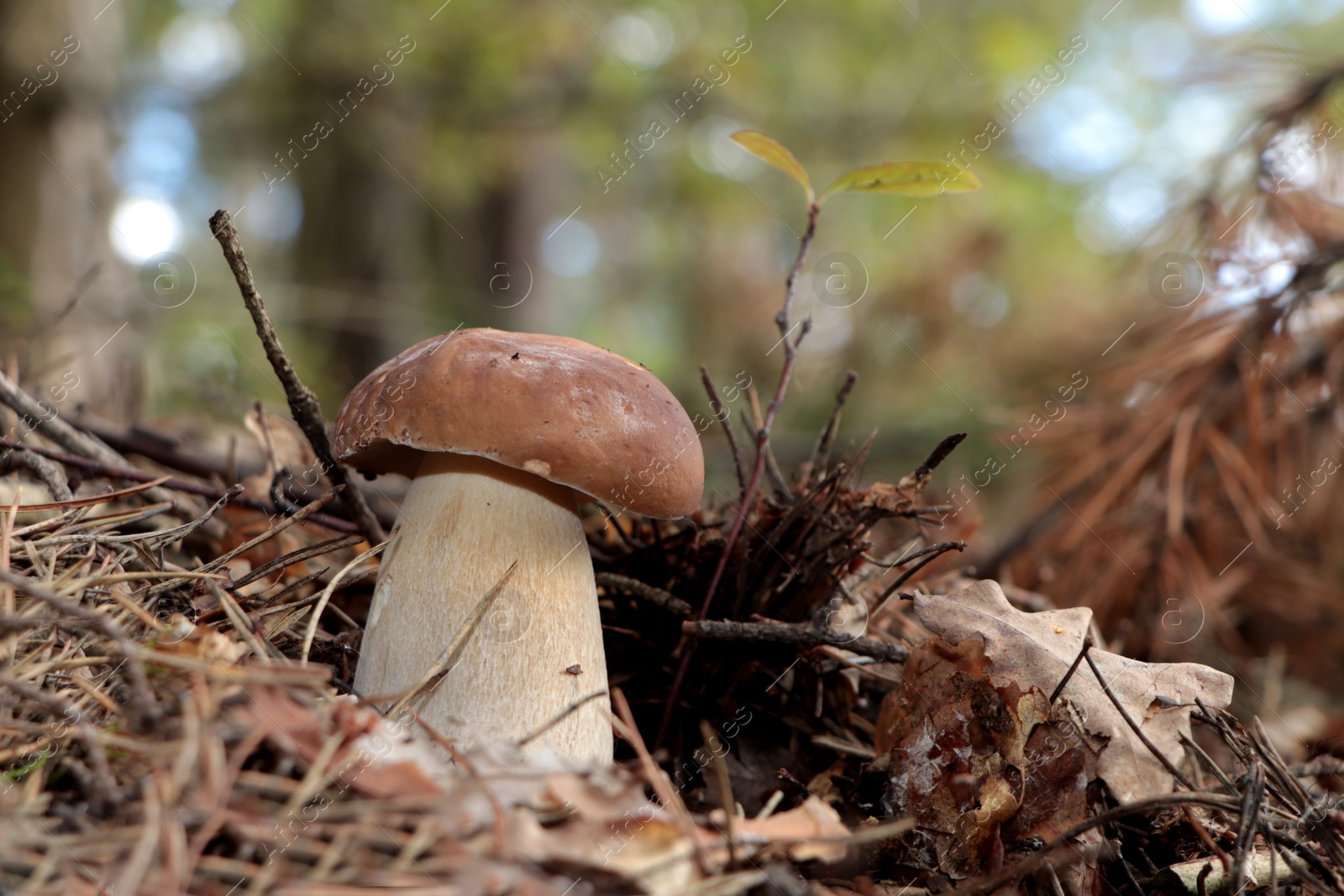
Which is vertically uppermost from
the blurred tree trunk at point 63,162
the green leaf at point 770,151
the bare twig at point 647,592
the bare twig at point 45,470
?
the blurred tree trunk at point 63,162

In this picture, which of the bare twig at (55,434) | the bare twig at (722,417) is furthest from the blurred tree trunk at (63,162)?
the bare twig at (722,417)

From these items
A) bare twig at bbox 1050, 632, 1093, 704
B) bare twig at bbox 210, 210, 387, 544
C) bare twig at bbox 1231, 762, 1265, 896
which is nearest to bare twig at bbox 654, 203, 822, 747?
bare twig at bbox 1050, 632, 1093, 704

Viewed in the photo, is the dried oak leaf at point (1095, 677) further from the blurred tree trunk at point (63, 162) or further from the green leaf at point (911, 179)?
the blurred tree trunk at point (63, 162)

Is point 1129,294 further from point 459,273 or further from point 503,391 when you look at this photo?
point 459,273

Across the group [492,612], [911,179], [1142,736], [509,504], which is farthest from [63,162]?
[1142,736]

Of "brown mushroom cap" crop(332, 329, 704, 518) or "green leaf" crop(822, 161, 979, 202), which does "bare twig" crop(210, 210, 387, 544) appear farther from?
"green leaf" crop(822, 161, 979, 202)

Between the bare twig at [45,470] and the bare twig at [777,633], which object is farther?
the bare twig at [45,470]
